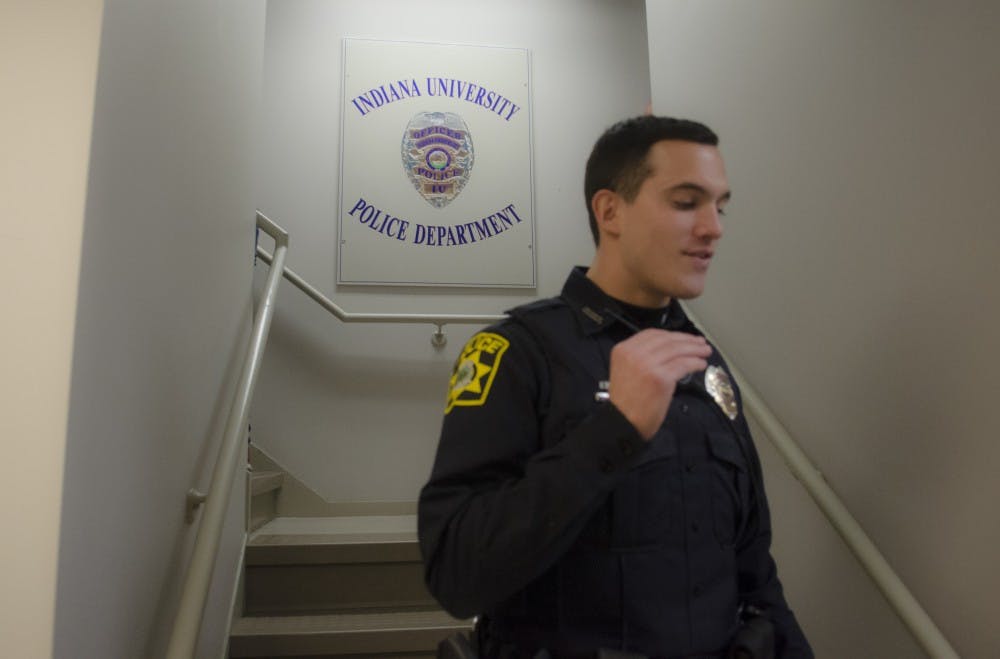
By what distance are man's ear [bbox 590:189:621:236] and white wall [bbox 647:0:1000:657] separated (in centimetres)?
73

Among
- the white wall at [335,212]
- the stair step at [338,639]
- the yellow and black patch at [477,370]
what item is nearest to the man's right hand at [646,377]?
the yellow and black patch at [477,370]

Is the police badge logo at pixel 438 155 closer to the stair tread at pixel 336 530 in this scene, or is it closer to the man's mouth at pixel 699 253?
the stair tread at pixel 336 530

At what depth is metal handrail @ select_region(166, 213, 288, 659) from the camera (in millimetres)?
1195

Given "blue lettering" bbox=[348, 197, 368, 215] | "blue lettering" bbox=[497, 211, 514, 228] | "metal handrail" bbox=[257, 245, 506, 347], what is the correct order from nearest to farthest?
"metal handrail" bbox=[257, 245, 506, 347]
"blue lettering" bbox=[348, 197, 368, 215]
"blue lettering" bbox=[497, 211, 514, 228]

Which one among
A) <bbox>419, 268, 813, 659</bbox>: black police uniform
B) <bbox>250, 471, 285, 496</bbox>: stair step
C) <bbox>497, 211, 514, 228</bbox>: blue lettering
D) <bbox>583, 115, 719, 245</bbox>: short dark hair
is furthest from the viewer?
<bbox>497, 211, 514, 228</bbox>: blue lettering

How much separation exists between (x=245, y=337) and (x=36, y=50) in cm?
147

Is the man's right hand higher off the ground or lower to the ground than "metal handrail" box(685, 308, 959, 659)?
higher

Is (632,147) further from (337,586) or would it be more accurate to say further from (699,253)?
(337,586)

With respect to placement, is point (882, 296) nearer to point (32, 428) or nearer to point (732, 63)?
point (732, 63)

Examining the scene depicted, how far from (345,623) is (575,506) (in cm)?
169

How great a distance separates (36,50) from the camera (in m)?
0.93

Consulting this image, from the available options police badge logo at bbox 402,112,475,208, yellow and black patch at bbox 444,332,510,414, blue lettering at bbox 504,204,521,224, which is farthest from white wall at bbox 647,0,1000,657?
police badge logo at bbox 402,112,475,208

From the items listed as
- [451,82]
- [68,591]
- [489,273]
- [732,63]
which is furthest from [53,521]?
[451,82]

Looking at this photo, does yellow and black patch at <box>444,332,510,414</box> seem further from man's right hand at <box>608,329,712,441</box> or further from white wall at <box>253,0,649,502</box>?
white wall at <box>253,0,649,502</box>
